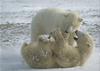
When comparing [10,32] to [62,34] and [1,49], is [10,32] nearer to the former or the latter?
[1,49]

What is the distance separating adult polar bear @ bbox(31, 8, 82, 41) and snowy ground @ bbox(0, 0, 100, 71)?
0.29 m

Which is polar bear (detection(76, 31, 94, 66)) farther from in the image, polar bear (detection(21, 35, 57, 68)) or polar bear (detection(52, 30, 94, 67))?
polar bear (detection(21, 35, 57, 68))

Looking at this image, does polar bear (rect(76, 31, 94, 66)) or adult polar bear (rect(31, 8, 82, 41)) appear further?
adult polar bear (rect(31, 8, 82, 41))

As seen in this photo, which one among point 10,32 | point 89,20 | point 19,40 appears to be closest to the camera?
point 19,40

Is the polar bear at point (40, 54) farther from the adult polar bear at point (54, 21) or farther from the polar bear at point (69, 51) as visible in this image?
the adult polar bear at point (54, 21)

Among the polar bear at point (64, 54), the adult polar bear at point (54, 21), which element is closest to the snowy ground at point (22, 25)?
the polar bear at point (64, 54)

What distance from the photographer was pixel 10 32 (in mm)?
4281

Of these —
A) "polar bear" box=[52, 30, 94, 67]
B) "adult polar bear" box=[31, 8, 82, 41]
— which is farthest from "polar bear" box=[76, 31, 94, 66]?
"adult polar bear" box=[31, 8, 82, 41]

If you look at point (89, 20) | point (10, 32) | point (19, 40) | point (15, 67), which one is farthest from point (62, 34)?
point (89, 20)

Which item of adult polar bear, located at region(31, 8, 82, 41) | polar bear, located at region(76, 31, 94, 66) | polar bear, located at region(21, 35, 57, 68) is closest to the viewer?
polar bear, located at region(21, 35, 57, 68)

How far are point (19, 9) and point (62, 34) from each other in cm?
272

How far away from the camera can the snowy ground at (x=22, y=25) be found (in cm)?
291

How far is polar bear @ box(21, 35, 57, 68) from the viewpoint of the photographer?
2.73 metres

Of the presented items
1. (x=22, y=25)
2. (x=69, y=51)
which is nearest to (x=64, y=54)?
(x=69, y=51)
